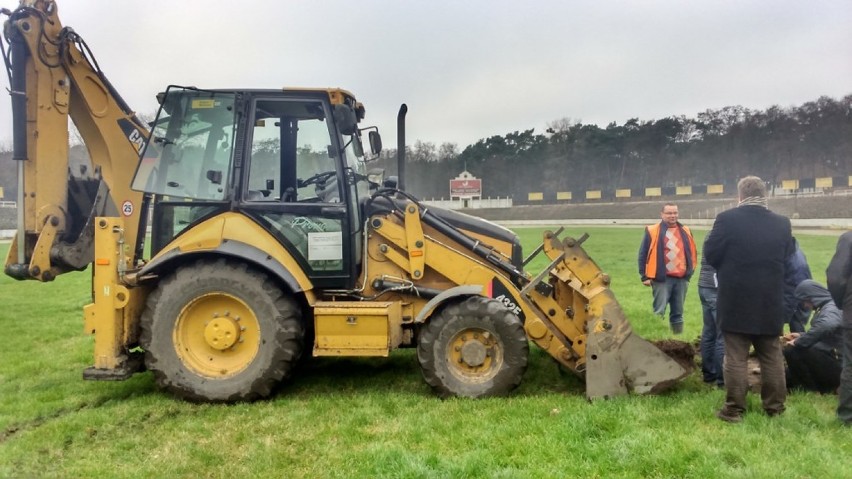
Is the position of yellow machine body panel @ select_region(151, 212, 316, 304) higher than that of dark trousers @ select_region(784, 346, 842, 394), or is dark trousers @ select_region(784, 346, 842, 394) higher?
yellow machine body panel @ select_region(151, 212, 316, 304)

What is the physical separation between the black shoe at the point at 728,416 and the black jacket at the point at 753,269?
657 millimetres

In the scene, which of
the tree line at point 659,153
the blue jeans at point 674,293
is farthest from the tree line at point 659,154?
the blue jeans at point 674,293

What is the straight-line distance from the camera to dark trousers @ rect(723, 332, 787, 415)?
15.5ft

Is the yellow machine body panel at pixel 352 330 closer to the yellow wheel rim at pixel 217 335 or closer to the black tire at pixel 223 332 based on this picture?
the black tire at pixel 223 332

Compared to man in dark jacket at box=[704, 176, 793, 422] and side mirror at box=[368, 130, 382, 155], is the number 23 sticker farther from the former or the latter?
man in dark jacket at box=[704, 176, 793, 422]

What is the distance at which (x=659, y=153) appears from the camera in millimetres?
73875

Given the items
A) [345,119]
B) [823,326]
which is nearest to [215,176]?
[345,119]

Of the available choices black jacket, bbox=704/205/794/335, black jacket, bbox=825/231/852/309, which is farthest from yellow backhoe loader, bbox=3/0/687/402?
black jacket, bbox=825/231/852/309

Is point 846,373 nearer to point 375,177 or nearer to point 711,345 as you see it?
point 711,345

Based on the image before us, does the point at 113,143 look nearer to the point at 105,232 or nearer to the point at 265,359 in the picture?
the point at 105,232

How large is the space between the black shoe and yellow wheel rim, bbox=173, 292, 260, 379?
4.03 m

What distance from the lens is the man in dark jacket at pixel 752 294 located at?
15.3 feet

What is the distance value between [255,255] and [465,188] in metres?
74.5

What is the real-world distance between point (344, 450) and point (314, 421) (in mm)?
686
